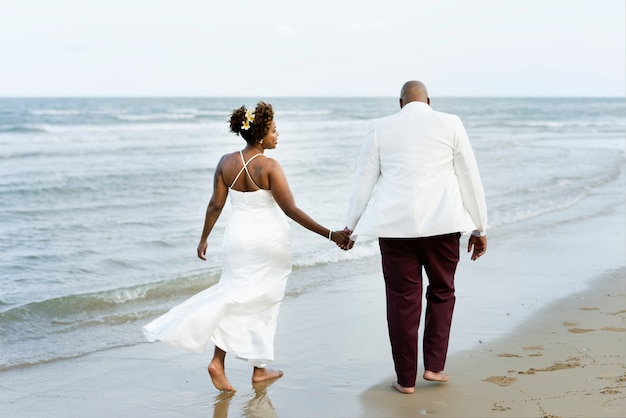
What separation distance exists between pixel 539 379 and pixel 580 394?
333mm

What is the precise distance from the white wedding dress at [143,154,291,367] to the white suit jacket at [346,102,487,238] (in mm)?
613

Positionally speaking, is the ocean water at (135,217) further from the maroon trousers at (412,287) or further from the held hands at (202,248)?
the maroon trousers at (412,287)

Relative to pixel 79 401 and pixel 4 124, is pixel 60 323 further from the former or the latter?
pixel 4 124

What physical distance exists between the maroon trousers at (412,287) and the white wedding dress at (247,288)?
692mm

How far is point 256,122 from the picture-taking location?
4598 mm

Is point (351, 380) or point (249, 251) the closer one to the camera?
point (249, 251)

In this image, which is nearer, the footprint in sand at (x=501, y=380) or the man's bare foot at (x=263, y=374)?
the footprint in sand at (x=501, y=380)

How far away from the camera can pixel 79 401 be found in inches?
181

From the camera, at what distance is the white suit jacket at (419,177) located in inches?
166

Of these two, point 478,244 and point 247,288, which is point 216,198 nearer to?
point 247,288

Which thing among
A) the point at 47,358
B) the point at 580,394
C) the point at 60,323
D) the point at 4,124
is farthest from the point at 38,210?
the point at 4,124
